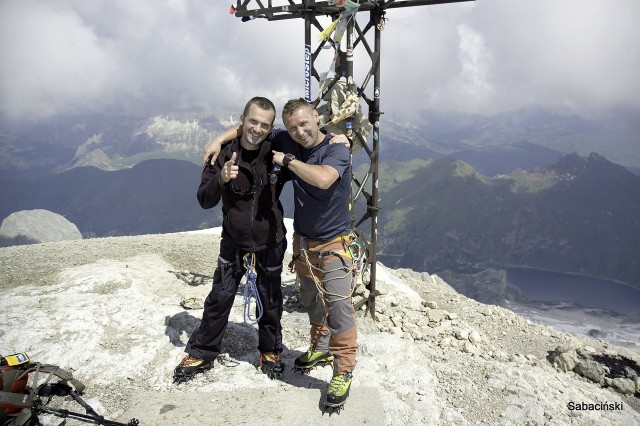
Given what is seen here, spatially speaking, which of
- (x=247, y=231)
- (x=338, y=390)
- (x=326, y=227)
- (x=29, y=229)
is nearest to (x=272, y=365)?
(x=338, y=390)

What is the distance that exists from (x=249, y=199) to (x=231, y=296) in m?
1.33

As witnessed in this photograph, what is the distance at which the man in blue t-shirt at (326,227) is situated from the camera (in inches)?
177

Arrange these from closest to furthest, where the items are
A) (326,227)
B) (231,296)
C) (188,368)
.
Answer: (326,227), (231,296), (188,368)

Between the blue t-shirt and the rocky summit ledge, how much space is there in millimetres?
2184

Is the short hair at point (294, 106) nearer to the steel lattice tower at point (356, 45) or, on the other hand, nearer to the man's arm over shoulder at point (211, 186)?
the man's arm over shoulder at point (211, 186)

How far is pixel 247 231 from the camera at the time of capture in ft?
16.5

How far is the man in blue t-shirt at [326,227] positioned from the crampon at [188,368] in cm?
184

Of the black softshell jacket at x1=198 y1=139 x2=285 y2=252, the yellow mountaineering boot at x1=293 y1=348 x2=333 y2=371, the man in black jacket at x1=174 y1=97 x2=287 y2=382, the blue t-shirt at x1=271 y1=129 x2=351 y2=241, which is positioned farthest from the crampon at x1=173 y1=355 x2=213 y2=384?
the blue t-shirt at x1=271 y1=129 x2=351 y2=241

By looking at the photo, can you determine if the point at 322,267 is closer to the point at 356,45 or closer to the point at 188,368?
the point at 188,368

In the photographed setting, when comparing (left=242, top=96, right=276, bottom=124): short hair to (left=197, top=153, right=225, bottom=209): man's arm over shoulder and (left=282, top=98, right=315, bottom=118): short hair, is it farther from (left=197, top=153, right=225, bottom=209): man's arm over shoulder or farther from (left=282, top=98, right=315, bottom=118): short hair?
(left=197, top=153, right=225, bottom=209): man's arm over shoulder

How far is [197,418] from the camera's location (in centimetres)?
473

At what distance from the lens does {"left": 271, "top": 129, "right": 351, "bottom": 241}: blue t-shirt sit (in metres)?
4.60

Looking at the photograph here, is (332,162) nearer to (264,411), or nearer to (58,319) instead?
(264,411)

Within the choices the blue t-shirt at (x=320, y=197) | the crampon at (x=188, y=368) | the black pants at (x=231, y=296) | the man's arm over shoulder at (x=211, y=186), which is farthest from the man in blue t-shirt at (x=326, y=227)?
the crampon at (x=188, y=368)
